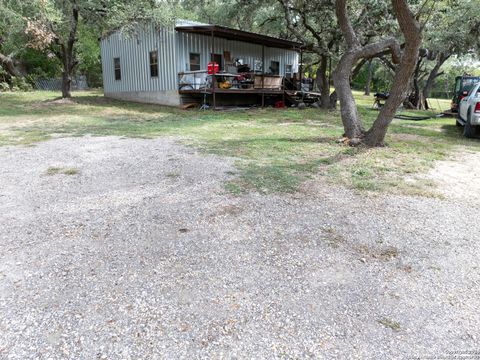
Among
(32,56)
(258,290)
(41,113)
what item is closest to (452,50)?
(41,113)

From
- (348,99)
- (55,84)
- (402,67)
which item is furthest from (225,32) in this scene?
(55,84)

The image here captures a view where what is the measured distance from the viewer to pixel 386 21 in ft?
49.6

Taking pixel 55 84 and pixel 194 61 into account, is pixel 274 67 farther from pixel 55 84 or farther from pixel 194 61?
pixel 55 84

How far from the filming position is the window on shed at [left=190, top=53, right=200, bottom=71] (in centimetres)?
1672

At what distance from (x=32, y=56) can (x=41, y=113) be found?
62.7ft

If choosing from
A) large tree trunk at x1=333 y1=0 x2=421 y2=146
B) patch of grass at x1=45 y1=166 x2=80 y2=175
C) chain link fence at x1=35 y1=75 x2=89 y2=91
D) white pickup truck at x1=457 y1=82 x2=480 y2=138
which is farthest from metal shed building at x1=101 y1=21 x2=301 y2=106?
patch of grass at x1=45 y1=166 x2=80 y2=175

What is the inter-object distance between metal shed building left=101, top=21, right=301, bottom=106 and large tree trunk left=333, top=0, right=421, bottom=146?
7709mm

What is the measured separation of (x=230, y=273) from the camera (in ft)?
9.20

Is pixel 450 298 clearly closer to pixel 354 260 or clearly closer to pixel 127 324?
pixel 354 260

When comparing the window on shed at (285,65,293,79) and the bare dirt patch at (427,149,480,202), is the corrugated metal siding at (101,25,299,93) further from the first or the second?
the bare dirt patch at (427,149,480,202)

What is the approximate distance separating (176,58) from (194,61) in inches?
39.4

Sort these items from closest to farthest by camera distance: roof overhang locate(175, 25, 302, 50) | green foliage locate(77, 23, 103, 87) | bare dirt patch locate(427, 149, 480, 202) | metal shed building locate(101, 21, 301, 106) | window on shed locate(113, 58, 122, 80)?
1. bare dirt patch locate(427, 149, 480, 202)
2. roof overhang locate(175, 25, 302, 50)
3. metal shed building locate(101, 21, 301, 106)
4. window on shed locate(113, 58, 122, 80)
5. green foliage locate(77, 23, 103, 87)

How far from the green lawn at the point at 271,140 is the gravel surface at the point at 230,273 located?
0.79 metres

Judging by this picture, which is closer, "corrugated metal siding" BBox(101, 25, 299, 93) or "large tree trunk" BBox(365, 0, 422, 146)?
"large tree trunk" BBox(365, 0, 422, 146)
